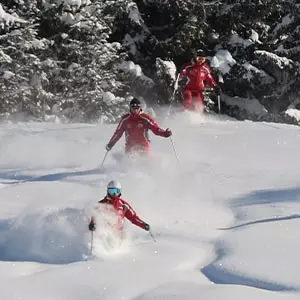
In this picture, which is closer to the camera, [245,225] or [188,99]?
[245,225]

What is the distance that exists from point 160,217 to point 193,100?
305 inches

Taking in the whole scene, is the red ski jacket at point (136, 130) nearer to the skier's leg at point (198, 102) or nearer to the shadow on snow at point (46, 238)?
the shadow on snow at point (46, 238)

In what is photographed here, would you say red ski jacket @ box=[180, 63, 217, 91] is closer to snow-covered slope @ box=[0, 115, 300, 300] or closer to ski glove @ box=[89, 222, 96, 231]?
snow-covered slope @ box=[0, 115, 300, 300]

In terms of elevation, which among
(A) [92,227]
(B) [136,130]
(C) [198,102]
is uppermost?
(A) [92,227]

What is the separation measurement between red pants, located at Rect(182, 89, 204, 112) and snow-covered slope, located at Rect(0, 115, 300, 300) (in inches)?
62.6

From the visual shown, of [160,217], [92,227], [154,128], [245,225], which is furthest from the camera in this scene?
[154,128]

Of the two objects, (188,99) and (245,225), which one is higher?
(245,225)

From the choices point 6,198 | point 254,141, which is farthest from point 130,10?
point 6,198

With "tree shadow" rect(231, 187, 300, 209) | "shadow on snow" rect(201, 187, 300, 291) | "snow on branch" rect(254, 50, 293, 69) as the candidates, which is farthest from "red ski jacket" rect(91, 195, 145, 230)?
"snow on branch" rect(254, 50, 293, 69)

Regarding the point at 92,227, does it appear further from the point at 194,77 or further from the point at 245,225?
the point at 194,77

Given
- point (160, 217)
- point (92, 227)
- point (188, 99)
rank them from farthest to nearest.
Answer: point (188, 99), point (160, 217), point (92, 227)

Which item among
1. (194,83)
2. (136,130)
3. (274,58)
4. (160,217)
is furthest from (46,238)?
(274,58)

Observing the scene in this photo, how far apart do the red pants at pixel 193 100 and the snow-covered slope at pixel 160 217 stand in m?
1.59

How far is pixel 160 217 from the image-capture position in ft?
31.7
